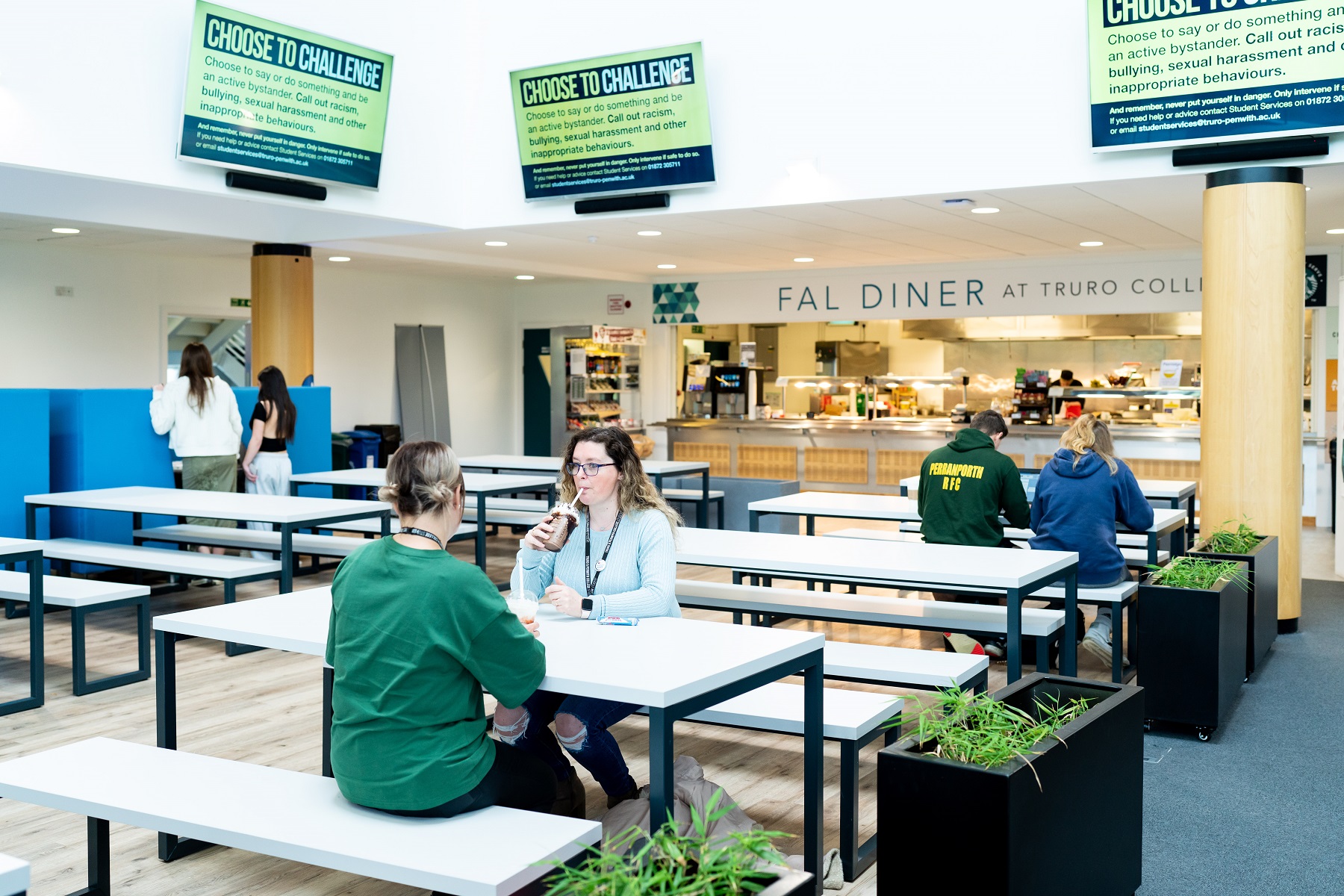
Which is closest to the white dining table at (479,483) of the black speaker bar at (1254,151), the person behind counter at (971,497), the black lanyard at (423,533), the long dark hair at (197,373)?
the long dark hair at (197,373)

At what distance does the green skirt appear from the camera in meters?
7.51

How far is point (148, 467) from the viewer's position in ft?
25.0

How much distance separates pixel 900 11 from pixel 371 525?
5178 mm

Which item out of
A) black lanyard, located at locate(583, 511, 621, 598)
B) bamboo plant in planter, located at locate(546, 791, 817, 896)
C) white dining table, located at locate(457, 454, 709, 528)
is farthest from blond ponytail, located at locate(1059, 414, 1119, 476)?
bamboo plant in planter, located at locate(546, 791, 817, 896)

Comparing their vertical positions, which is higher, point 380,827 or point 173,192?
point 173,192

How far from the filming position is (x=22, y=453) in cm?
700

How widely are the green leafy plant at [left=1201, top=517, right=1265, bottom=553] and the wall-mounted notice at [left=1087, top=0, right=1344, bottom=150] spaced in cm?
201

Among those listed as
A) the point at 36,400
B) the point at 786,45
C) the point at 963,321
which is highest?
the point at 786,45

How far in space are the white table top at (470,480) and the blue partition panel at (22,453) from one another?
1540mm

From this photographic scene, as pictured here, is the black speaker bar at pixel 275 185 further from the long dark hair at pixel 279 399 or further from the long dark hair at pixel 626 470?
the long dark hair at pixel 626 470

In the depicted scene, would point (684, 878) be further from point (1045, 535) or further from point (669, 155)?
point (669, 155)

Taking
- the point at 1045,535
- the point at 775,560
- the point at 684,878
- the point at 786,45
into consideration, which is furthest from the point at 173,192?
the point at 684,878

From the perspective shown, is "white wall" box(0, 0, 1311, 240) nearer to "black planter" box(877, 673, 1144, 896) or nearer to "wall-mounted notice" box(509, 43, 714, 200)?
"wall-mounted notice" box(509, 43, 714, 200)

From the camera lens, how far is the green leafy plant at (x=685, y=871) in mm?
1681
